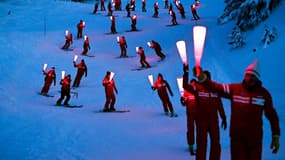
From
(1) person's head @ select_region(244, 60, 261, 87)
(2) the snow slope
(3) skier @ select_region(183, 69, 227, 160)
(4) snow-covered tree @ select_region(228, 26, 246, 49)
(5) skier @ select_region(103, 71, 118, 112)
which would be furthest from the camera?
(4) snow-covered tree @ select_region(228, 26, 246, 49)

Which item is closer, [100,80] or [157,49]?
[100,80]

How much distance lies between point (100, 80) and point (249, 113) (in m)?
19.7

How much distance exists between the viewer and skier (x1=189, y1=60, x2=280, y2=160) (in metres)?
6.58

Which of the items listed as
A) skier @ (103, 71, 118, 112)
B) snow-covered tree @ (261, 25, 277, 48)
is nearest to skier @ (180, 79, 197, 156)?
skier @ (103, 71, 118, 112)

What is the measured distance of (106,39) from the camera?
35844 millimetres

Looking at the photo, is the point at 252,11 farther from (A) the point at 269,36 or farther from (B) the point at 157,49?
(B) the point at 157,49

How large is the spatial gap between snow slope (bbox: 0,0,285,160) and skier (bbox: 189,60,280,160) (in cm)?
370

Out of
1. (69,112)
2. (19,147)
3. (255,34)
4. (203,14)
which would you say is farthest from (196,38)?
(203,14)

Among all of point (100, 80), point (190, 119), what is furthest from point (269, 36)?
point (190, 119)

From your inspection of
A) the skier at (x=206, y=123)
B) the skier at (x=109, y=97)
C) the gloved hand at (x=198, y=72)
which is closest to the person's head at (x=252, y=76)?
the gloved hand at (x=198, y=72)

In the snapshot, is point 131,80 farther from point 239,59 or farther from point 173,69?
point 239,59

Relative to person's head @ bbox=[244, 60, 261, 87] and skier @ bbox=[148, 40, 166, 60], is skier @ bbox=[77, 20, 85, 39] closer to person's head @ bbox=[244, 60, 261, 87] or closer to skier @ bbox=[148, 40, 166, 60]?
skier @ bbox=[148, 40, 166, 60]

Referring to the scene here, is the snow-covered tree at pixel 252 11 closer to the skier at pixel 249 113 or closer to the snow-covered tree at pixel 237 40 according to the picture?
the snow-covered tree at pixel 237 40

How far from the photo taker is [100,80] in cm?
2597
